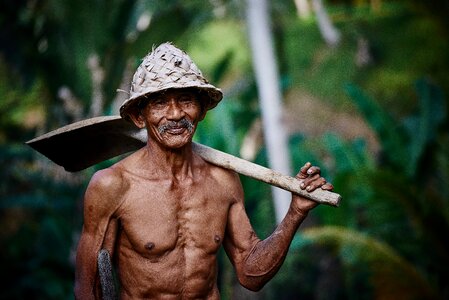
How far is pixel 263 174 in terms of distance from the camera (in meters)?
2.95

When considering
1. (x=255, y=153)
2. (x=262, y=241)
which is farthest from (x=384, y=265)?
(x=262, y=241)

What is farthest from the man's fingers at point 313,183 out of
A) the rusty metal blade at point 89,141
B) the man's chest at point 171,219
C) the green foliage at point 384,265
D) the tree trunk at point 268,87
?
the tree trunk at point 268,87

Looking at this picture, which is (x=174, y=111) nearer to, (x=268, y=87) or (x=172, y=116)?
(x=172, y=116)

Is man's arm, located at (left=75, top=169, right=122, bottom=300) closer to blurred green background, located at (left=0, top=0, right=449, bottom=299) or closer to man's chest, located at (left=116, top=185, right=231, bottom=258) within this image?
man's chest, located at (left=116, top=185, right=231, bottom=258)

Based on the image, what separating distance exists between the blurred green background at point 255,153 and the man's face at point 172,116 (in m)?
2.71

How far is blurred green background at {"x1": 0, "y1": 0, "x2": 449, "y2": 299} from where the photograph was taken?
6.40m

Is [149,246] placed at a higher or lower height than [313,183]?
lower

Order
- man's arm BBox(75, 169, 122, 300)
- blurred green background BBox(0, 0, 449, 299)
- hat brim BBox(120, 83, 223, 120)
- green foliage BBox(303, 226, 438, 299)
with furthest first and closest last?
blurred green background BBox(0, 0, 449, 299), green foliage BBox(303, 226, 438, 299), man's arm BBox(75, 169, 122, 300), hat brim BBox(120, 83, 223, 120)

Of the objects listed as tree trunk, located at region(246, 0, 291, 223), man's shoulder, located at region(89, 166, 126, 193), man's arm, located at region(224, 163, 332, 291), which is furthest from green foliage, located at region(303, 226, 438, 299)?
man's shoulder, located at region(89, 166, 126, 193)

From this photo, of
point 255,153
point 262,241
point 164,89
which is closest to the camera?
point 164,89

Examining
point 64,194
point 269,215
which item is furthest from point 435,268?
point 64,194

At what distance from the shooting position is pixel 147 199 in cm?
293

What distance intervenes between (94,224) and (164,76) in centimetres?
64

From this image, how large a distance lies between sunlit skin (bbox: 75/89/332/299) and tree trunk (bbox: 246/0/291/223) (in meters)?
3.98
